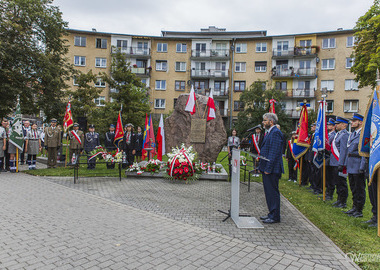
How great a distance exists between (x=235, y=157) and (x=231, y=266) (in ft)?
7.76

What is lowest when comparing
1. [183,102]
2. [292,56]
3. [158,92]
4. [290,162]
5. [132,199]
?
[132,199]

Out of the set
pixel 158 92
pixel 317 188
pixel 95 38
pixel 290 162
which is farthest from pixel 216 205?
pixel 95 38

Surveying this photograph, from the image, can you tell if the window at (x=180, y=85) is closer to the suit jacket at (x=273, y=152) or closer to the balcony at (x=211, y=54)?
the balcony at (x=211, y=54)

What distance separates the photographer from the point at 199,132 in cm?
1213

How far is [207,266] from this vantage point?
3.64 meters

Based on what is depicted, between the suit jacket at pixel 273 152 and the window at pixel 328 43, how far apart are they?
42173mm

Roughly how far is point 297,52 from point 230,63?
34.3 ft

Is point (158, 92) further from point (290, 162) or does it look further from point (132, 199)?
point (132, 199)

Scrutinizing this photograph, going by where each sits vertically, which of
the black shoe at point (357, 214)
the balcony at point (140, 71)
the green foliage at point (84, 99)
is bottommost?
the black shoe at point (357, 214)

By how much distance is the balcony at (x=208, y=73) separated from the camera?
43500 mm

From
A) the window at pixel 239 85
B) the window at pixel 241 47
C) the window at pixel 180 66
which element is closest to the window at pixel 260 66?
the window at pixel 241 47

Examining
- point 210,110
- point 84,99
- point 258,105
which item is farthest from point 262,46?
point 210,110

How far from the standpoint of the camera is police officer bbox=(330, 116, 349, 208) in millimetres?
6746

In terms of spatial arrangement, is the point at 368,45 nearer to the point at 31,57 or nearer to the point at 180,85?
the point at 31,57
